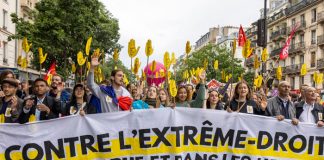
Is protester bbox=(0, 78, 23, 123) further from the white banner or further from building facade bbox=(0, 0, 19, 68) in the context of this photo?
building facade bbox=(0, 0, 19, 68)

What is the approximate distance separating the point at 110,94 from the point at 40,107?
0.85 m

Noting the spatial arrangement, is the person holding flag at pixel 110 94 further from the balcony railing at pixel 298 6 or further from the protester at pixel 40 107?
the balcony railing at pixel 298 6

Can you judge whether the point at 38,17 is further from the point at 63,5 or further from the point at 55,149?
the point at 55,149

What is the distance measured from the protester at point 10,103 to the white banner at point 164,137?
321 mm

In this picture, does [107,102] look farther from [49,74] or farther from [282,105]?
[49,74]

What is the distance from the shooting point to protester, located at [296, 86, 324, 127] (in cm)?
630

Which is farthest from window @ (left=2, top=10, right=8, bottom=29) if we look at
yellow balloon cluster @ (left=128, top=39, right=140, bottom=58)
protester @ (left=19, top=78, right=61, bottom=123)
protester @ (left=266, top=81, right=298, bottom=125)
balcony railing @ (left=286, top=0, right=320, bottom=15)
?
balcony railing @ (left=286, top=0, right=320, bottom=15)

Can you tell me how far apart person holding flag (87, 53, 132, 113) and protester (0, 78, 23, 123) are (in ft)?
2.95

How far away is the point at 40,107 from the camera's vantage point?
5.40 meters

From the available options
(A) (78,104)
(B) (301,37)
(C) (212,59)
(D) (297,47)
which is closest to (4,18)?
(A) (78,104)

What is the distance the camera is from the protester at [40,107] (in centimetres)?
553

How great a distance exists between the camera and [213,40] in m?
105

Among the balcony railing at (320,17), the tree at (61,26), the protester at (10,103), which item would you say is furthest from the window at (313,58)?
the protester at (10,103)

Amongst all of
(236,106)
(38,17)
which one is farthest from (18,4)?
(236,106)
